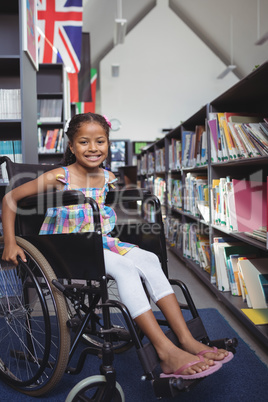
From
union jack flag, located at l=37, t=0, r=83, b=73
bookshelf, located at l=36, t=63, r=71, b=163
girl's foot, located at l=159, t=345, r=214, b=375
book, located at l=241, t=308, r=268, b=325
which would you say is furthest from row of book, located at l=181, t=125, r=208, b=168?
bookshelf, located at l=36, t=63, r=71, b=163

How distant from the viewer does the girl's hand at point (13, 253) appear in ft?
3.93

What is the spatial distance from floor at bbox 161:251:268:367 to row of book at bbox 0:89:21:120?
1732 mm

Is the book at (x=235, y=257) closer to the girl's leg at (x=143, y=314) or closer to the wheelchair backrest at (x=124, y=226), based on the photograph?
the wheelchair backrest at (x=124, y=226)

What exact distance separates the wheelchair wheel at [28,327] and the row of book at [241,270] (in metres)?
1.04

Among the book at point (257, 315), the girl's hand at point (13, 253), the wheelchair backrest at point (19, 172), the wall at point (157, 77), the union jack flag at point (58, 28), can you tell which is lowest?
the book at point (257, 315)

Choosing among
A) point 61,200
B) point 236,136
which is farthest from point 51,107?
point 61,200

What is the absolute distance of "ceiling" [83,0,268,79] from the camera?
7746 millimetres

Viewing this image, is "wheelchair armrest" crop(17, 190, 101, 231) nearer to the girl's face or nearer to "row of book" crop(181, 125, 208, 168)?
the girl's face

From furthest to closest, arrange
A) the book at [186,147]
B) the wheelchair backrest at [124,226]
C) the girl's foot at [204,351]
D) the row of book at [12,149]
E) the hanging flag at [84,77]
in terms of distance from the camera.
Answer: the hanging flag at [84,77]
the book at [186,147]
the row of book at [12,149]
the wheelchair backrest at [124,226]
the girl's foot at [204,351]

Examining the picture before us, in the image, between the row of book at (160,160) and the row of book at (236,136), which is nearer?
the row of book at (236,136)

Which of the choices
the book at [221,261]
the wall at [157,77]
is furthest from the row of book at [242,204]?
the wall at [157,77]

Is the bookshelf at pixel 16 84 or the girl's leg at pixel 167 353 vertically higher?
the bookshelf at pixel 16 84

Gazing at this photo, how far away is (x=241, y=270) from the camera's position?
6.33ft

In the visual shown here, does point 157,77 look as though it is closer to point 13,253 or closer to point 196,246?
point 196,246
